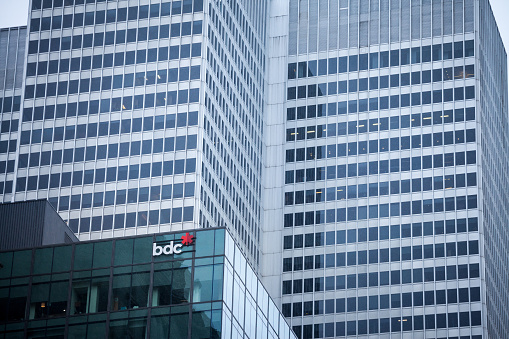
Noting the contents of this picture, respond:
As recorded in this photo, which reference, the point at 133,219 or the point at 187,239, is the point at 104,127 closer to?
the point at 133,219

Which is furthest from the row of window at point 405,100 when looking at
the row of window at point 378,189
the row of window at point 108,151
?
the row of window at point 108,151

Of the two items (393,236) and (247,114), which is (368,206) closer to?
(393,236)

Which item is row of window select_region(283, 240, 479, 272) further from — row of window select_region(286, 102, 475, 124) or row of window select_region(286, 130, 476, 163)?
row of window select_region(286, 102, 475, 124)

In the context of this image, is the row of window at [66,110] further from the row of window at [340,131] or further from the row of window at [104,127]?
the row of window at [340,131]

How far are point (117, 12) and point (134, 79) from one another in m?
11.2

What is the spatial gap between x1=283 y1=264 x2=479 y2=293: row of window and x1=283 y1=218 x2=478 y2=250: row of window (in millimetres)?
5526

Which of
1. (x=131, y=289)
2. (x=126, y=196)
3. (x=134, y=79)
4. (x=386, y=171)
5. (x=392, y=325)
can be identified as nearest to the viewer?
(x=131, y=289)

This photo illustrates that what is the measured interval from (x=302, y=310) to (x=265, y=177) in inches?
906

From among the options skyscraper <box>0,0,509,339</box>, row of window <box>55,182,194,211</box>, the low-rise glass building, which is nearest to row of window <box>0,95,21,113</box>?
skyscraper <box>0,0,509,339</box>

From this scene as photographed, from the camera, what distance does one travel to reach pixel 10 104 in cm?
18475

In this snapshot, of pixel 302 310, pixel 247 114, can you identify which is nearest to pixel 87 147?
pixel 247 114

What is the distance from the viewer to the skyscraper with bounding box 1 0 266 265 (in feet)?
503

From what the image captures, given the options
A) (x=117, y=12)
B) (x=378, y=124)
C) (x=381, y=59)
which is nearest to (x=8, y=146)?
(x=117, y=12)

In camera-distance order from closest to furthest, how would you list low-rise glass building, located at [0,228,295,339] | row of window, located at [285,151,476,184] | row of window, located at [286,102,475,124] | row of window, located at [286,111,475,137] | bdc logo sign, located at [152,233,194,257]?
1. low-rise glass building, located at [0,228,295,339]
2. bdc logo sign, located at [152,233,194,257]
3. row of window, located at [285,151,476,184]
4. row of window, located at [286,102,475,124]
5. row of window, located at [286,111,475,137]
